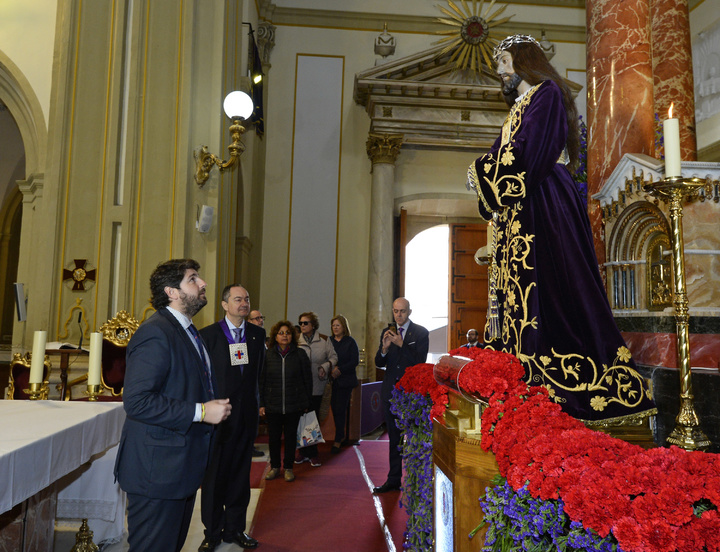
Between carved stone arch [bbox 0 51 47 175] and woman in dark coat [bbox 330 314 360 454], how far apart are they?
13.8ft

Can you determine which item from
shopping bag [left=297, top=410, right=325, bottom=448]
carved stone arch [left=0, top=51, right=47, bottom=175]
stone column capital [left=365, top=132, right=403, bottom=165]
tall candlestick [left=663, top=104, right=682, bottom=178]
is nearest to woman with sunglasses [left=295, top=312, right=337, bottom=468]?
shopping bag [left=297, top=410, right=325, bottom=448]

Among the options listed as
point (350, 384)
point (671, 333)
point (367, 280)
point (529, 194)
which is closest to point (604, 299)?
point (529, 194)

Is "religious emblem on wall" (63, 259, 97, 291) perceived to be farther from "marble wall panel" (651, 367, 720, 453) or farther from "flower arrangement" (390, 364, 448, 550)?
"marble wall panel" (651, 367, 720, 453)

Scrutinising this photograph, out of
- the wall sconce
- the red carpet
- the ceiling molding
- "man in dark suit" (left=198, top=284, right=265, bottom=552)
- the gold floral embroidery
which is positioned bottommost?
the red carpet

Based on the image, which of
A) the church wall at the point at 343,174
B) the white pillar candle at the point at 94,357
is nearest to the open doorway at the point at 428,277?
the church wall at the point at 343,174

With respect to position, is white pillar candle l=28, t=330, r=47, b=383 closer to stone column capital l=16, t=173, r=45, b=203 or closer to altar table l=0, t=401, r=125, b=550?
altar table l=0, t=401, r=125, b=550

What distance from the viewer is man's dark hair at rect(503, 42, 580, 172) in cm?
254

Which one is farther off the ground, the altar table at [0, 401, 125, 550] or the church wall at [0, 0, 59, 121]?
the church wall at [0, 0, 59, 121]

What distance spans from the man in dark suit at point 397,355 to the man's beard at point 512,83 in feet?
10.1

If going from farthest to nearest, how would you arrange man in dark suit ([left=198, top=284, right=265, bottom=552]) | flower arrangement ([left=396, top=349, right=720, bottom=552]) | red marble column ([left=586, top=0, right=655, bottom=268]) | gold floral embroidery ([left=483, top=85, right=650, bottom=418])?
red marble column ([left=586, top=0, right=655, bottom=268]) < man in dark suit ([left=198, top=284, right=265, bottom=552]) < gold floral embroidery ([left=483, top=85, right=650, bottom=418]) < flower arrangement ([left=396, top=349, right=720, bottom=552])

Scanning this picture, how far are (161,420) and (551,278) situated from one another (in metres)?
1.57

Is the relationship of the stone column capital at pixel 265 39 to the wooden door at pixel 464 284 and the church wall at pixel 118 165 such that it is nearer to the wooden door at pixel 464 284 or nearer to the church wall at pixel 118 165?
the church wall at pixel 118 165

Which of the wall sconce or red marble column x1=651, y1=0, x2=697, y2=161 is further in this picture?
red marble column x1=651, y1=0, x2=697, y2=161

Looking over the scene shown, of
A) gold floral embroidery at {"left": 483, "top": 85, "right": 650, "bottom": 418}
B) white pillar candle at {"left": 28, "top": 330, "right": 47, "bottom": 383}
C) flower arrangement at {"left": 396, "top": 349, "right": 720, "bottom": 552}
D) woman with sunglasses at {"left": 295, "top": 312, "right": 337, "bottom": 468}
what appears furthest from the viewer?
woman with sunglasses at {"left": 295, "top": 312, "right": 337, "bottom": 468}
